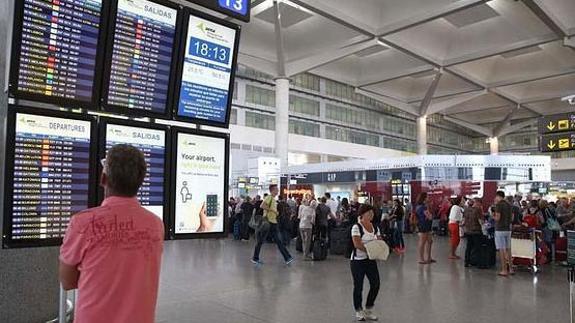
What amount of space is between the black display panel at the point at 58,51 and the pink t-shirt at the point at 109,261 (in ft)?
3.73

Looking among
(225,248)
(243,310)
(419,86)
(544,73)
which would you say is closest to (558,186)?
(544,73)

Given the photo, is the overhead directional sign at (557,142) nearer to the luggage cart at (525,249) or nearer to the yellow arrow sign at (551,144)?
the yellow arrow sign at (551,144)

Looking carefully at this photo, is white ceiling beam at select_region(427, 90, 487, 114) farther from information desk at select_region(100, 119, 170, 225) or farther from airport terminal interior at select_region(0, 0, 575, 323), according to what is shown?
information desk at select_region(100, 119, 170, 225)

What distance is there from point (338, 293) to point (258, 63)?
2373 cm

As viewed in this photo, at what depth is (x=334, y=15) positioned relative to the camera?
24.1 metres

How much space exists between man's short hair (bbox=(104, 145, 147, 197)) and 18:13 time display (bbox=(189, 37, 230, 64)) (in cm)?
156

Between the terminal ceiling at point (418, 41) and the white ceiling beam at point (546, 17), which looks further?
the terminal ceiling at point (418, 41)

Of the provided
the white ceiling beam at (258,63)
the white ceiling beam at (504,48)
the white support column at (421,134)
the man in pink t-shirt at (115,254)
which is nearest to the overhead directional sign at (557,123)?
the man in pink t-shirt at (115,254)

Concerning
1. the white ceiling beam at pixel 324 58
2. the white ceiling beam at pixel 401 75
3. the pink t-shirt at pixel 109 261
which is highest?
the white ceiling beam at pixel 401 75

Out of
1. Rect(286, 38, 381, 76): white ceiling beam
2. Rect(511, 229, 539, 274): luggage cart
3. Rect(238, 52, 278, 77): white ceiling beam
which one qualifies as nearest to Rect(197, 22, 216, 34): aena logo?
Rect(511, 229, 539, 274): luggage cart

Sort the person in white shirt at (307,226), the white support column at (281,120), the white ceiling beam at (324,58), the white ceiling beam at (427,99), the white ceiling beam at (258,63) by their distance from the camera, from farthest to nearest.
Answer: the white ceiling beam at (427,99), the white support column at (281,120), the white ceiling beam at (258,63), the white ceiling beam at (324,58), the person in white shirt at (307,226)

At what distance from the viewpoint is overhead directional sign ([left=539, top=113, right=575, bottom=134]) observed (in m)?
8.68

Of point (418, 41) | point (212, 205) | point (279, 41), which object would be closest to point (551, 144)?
point (212, 205)

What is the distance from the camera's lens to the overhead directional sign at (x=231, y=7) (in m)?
3.41
